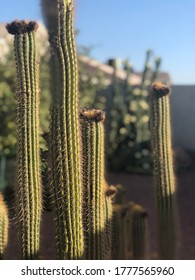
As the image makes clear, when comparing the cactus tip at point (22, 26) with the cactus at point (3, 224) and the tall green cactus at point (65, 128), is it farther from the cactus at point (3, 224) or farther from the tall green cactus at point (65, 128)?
the cactus at point (3, 224)

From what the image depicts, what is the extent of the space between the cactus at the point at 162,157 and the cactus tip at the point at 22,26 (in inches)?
49.7

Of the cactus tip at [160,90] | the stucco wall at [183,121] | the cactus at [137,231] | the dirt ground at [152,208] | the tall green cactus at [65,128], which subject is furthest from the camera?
the stucco wall at [183,121]

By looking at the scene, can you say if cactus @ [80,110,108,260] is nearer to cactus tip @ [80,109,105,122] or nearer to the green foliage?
cactus tip @ [80,109,105,122]

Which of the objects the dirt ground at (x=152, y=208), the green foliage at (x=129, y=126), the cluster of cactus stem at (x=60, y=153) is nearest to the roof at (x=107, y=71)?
the green foliage at (x=129, y=126)

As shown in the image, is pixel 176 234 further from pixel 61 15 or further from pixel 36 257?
pixel 61 15

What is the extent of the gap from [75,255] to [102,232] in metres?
0.35

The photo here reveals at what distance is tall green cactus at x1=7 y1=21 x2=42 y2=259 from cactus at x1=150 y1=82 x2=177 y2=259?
118 centimetres

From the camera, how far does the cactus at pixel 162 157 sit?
3889 mm

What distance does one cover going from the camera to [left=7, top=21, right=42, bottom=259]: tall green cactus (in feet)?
9.70

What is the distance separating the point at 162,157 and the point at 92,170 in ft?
2.97


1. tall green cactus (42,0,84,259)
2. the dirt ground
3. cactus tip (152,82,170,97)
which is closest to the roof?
the dirt ground

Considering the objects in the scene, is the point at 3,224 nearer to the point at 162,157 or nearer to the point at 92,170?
the point at 92,170

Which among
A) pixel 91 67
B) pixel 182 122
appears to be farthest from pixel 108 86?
pixel 182 122
